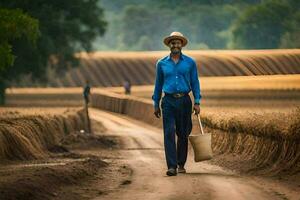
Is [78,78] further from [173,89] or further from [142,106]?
[173,89]

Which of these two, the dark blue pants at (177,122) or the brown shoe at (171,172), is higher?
the dark blue pants at (177,122)

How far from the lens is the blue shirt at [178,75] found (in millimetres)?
16438

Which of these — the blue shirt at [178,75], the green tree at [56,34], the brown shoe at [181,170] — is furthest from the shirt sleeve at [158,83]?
the green tree at [56,34]

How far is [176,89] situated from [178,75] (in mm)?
235

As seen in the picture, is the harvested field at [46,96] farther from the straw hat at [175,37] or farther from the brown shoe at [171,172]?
the brown shoe at [171,172]

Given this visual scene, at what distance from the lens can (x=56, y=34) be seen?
206 feet

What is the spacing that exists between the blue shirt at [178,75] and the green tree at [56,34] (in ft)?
136

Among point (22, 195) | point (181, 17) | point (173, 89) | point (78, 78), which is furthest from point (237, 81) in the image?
point (181, 17)

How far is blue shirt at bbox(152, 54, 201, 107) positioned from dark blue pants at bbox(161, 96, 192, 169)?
0.62 ft

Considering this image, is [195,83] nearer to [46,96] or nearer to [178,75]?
[178,75]

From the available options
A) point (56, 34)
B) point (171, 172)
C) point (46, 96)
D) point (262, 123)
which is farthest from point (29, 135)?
point (46, 96)

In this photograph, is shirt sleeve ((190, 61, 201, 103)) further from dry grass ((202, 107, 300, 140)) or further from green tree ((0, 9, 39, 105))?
green tree ((0, 9, 39, 105))

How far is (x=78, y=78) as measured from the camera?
85.1 m

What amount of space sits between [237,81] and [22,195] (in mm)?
10617
